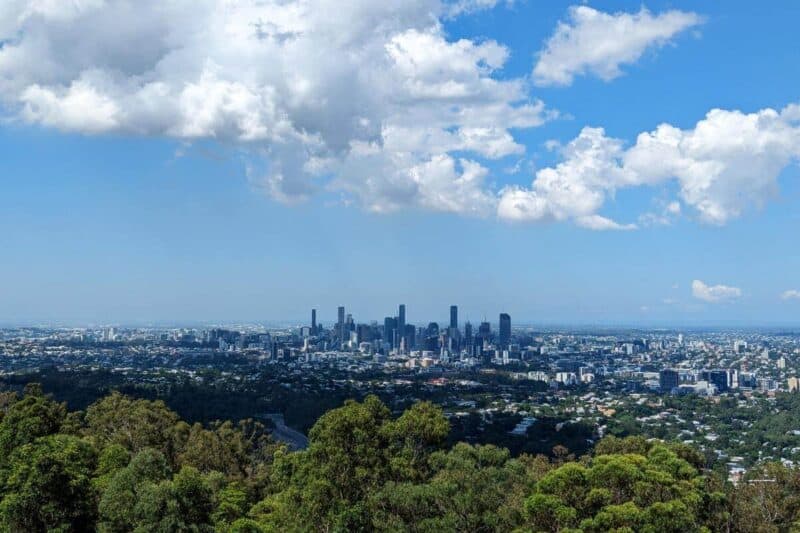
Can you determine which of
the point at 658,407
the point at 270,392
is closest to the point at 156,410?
the point at 270,392

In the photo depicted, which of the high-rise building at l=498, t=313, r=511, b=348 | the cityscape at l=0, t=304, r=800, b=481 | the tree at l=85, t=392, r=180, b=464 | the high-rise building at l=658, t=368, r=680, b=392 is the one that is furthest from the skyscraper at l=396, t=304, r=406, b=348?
the tree at l=85, t=392, r=180, b=464

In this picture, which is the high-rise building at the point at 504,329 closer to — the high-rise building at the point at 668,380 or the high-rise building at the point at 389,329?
the high-rise building at the point at 389,329

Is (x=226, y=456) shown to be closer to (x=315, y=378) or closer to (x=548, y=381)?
(x=315, y=378)

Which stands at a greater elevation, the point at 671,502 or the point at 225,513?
the point at 671,502

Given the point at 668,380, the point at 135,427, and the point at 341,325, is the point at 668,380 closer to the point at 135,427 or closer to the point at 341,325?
the point at 135,427

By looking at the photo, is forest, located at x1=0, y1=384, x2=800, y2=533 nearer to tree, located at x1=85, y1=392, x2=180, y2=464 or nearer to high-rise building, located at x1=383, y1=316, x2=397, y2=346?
tree, located at x1=85, y1=392, x2=180, y2=464

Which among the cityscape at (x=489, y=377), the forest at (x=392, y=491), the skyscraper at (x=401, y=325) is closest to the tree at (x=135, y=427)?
the forest at (x=392, y=491)

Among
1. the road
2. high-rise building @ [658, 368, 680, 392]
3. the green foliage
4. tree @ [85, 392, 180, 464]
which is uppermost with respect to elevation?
the green foliage

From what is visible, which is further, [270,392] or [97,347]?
[97,347]
